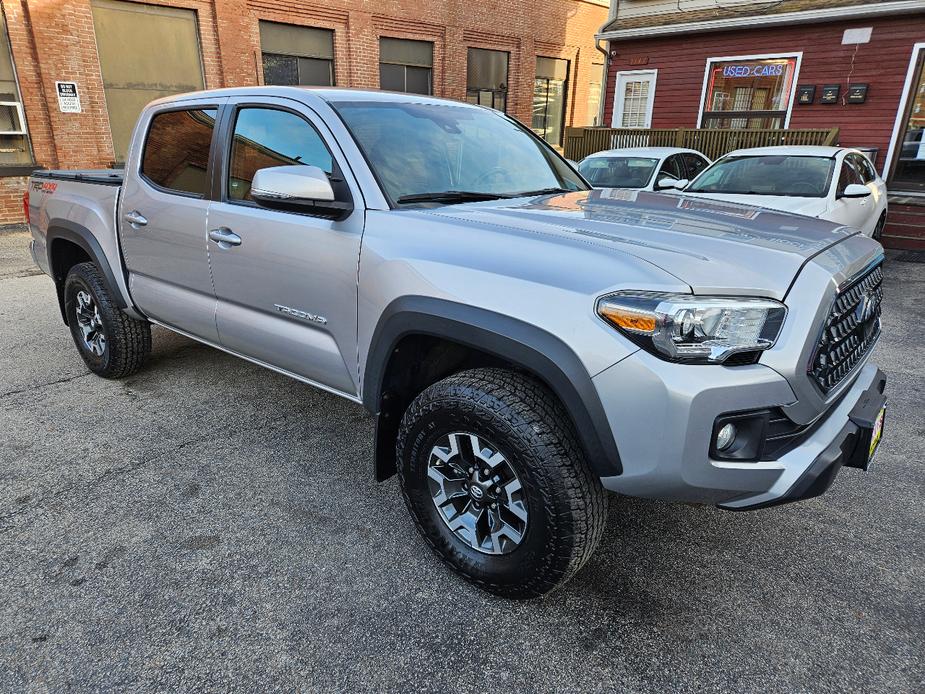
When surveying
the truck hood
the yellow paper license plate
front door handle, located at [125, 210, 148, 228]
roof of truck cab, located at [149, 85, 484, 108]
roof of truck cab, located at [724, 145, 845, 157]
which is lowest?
the yellow paper license plate

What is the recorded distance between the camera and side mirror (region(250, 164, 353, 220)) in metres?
2.47

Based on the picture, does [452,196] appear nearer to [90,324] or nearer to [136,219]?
[136,219]

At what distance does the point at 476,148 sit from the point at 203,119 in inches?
59.9

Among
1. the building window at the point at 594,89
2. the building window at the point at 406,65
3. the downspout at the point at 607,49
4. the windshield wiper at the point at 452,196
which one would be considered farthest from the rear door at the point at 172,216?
the building window at the point at 594,89

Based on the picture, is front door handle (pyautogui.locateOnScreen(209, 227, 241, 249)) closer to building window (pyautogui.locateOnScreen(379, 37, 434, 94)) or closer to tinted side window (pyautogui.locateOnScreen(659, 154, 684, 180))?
tinted side window (pyautogui.locateOnScreen(659, 154, 684, 180))

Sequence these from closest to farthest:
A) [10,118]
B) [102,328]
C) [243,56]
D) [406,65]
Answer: [102,328] → [10,118] → [243,56] → [406,65]

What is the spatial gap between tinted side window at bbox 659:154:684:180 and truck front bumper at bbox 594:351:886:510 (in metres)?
7.91

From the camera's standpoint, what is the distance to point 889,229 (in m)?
10.4

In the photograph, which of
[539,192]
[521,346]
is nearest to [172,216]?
[539,192]

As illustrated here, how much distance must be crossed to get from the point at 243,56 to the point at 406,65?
4.80 meters

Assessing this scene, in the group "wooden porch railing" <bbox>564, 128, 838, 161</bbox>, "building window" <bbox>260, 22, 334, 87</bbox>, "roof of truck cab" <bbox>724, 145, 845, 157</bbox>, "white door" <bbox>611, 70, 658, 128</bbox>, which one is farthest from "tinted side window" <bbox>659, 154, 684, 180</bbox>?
"building window" <bbox>260, 22, 334, 87</bbox>

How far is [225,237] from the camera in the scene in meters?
3.06

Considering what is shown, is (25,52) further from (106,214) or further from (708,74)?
(708,74)

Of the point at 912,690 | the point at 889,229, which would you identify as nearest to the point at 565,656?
the point at 912,690
